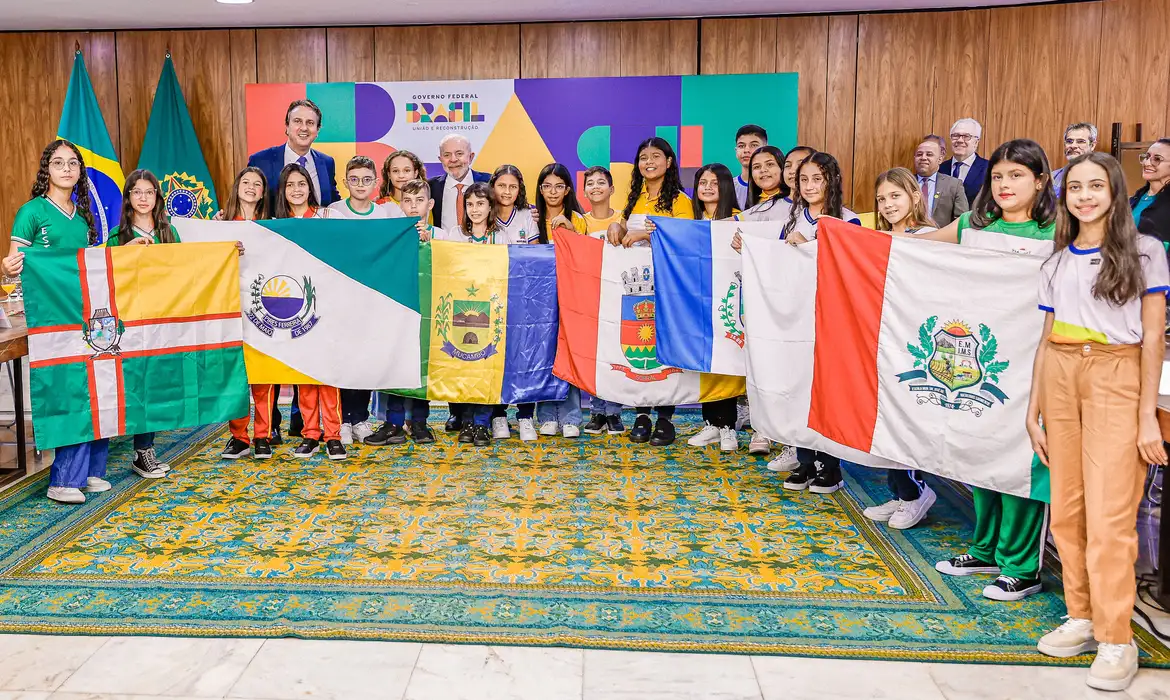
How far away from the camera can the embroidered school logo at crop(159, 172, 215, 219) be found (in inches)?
291

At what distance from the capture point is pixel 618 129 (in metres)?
7.25

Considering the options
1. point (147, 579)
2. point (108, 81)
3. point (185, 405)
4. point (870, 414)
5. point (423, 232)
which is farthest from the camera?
point (108, 81)

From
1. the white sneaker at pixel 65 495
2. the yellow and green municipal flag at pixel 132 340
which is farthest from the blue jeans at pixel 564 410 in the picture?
A: the white sneaker at pixel 65 495

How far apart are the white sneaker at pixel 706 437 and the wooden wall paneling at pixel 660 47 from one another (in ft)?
10.7

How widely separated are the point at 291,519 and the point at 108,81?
5.31m

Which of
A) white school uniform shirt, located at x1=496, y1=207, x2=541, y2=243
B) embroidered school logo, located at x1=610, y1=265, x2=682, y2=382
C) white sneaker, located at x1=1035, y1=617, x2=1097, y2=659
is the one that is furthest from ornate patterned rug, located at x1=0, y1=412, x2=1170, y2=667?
white school uniform shirt, located at x1=496, y1=207, x2=541, y2=243

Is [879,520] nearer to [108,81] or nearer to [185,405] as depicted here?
[185,405]

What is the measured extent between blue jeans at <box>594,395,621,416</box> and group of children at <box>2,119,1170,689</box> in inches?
0.4

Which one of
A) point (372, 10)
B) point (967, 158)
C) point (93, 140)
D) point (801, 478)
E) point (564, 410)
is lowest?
point (801, 478)

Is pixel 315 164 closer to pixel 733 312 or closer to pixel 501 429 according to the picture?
pixel 501 429

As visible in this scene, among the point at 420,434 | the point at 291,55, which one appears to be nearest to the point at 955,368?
the point at 420,434

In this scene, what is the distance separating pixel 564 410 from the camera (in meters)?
5.22

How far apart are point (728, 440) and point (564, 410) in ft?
2.93

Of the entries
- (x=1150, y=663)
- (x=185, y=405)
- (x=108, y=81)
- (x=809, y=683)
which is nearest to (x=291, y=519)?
(x=185, y=405)
